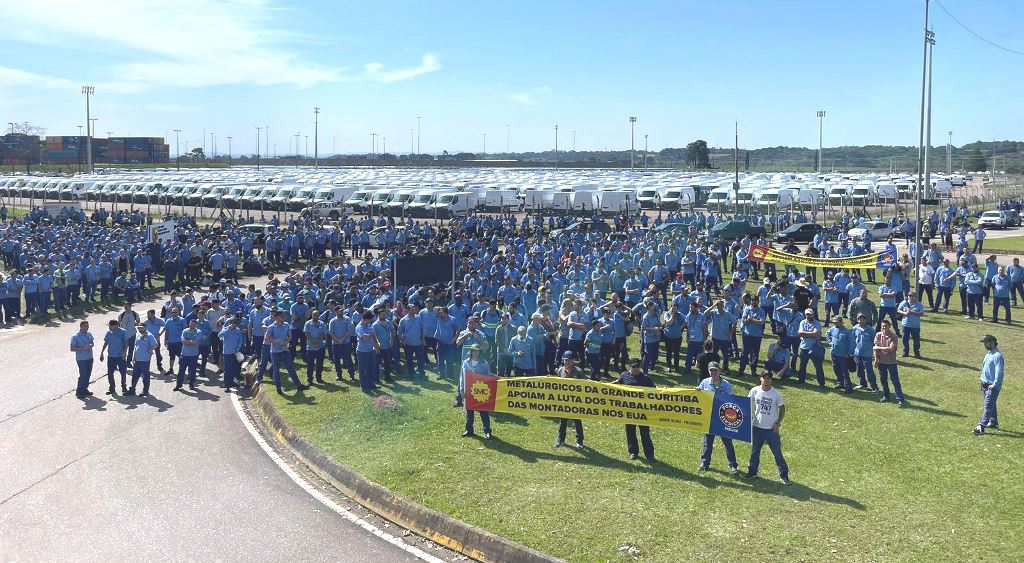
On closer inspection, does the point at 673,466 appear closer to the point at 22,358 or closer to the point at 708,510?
the point at 708,510

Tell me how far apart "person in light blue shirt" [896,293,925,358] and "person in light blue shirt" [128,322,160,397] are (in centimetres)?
1529

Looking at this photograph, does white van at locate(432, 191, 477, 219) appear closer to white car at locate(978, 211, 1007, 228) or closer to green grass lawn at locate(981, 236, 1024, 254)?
green grass lawn at locate(981, 236, 1024, 254)

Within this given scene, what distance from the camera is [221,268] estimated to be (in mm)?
31703

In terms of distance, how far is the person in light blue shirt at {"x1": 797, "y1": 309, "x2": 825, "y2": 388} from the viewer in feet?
51.5

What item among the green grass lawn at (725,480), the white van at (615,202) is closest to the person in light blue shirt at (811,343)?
the green grass lawn at (725,480)

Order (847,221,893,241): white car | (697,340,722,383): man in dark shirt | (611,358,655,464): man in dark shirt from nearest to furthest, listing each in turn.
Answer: (611,358,655,464): man in dark shirt
(697,340,722,383): man in dark shirt
(847,221,893,241): white car

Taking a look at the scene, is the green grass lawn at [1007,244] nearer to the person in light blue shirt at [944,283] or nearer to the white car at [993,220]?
the white car at [993,220]

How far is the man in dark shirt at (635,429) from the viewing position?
12039 mm

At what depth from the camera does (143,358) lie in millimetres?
16500

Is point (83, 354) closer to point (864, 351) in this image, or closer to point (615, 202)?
point (864, 351)

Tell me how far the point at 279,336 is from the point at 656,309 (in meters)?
7.33

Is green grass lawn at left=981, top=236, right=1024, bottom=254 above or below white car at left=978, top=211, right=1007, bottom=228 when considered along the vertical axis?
below

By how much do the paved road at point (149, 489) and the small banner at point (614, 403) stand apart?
3184 millimetres

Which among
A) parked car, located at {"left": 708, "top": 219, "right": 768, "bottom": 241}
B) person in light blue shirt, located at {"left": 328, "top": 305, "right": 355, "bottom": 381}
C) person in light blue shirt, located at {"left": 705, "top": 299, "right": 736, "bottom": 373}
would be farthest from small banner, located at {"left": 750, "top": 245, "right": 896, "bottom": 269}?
person in light blue shirt, located at {"left": 328, "top": 305, "right": 355, "bottom": 381}
